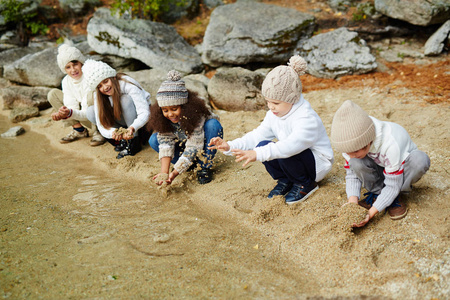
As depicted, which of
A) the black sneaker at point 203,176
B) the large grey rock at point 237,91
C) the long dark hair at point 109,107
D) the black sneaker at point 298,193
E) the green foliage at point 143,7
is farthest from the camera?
the green foliage at point 143,7

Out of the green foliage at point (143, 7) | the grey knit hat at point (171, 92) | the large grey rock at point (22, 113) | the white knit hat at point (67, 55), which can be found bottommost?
the large grey rock at point (22, 113)

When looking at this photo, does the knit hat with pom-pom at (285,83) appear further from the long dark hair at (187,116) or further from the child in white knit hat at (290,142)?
the long dark hair at (187,116)

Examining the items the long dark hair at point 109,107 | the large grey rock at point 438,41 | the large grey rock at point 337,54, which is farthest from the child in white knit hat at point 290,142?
→ the large grey rock at point 438,41

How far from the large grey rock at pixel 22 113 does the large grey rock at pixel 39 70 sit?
2.24ft

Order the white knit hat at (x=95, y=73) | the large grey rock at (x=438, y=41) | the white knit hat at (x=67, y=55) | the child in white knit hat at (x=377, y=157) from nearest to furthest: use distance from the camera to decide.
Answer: the child in white knit hat at (x=377, y=157), the white knit hat at (x=95, y=73), the white knit hat at (x=67, y=55), the large grey rock at (x=438, y=41)

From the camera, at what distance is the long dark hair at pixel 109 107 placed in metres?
3.48

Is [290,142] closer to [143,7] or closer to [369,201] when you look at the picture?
[369,201]

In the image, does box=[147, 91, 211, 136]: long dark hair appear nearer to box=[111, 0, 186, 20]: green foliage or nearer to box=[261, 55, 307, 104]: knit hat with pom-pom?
box=[261, 55, 307, 104]: knit hat with pom-pom

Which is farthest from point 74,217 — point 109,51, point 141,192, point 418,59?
point 418,59

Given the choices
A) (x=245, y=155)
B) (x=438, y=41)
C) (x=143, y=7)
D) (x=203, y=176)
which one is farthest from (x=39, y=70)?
(x=438, y=41)

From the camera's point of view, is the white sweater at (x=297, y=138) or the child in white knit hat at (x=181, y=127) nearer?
the white sweater at (x=297, y=138)

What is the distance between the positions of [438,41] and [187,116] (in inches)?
171

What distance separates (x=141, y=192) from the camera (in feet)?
9.68

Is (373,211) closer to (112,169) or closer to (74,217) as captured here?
(74,217)
